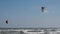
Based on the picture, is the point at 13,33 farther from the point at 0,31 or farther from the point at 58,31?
the point at 58,31

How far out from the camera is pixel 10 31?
7.00 m

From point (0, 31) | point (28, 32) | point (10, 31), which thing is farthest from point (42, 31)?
point (0, 31)

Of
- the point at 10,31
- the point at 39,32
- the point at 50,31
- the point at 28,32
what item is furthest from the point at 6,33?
the point at 50,31

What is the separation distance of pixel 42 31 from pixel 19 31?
3.87 ft

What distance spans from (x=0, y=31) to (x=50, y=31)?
2447mm

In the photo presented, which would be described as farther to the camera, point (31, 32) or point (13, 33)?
point (31, 32)

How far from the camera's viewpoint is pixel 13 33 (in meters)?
6.89

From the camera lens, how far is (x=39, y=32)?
736 cm

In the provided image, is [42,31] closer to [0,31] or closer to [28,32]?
[28,32]

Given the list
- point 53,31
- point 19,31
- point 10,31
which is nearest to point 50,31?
point 53,31

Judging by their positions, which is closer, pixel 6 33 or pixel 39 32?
pixel 6 33

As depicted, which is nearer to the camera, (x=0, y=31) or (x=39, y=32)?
(x=0, y=31)

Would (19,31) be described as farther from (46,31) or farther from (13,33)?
(46,31)

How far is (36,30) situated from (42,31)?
310 millimetres
